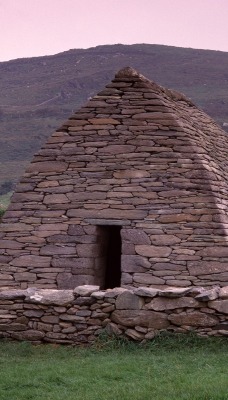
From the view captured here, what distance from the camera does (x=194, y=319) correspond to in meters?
7.43

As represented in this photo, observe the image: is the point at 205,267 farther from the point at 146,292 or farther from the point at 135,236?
the point at 146,292

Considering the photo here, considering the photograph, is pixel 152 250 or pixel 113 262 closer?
pixel 152 250

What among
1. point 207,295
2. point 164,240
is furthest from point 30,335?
point 164,240

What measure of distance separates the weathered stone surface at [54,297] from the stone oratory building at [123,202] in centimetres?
220

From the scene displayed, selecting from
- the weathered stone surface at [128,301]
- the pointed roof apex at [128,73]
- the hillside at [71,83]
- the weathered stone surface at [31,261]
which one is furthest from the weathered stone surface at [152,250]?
the hillside at [71,83]

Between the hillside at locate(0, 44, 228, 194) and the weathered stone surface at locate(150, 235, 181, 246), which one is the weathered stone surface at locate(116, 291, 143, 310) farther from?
the hillside at locate(0, 44, 228, 194)

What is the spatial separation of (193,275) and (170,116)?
262cm

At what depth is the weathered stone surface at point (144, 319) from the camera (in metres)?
7.48

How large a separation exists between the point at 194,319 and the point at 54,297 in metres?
1.71

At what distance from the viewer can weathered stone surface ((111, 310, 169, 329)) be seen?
748 centimetres

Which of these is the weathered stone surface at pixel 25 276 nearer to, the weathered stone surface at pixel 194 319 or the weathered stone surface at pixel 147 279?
the weathered stone surface at pixel 147 279

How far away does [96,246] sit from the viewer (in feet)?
34.2

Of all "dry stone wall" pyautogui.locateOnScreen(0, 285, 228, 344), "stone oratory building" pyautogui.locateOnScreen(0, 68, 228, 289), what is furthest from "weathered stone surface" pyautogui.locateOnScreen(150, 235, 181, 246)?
"dry stone wall" pyautogui.locateOnScreen(0, 285, 228, 344)

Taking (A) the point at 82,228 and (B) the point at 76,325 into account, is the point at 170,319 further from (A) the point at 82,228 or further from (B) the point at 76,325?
(A) the point at 82,228
